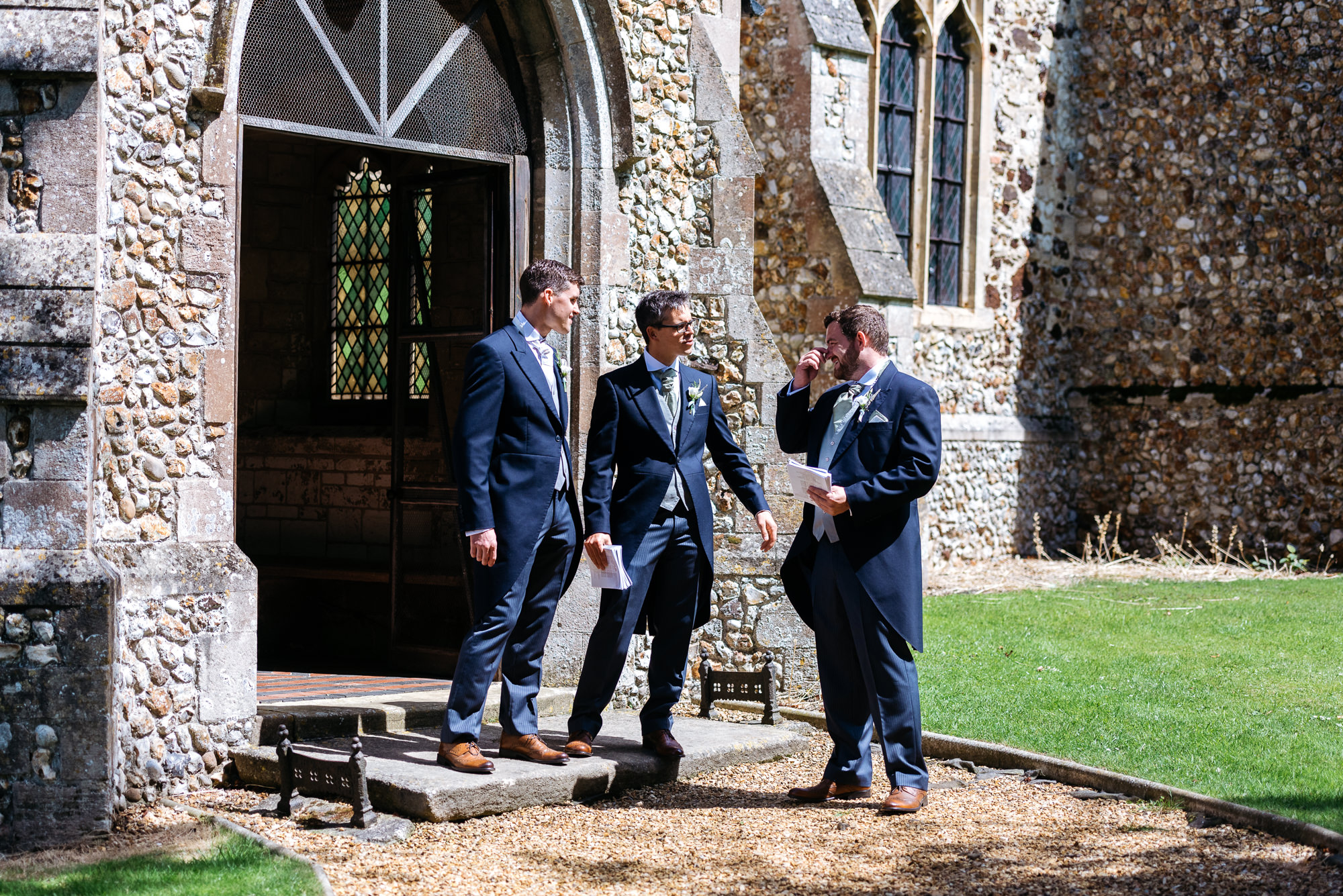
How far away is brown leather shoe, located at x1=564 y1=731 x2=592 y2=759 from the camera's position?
5.99m

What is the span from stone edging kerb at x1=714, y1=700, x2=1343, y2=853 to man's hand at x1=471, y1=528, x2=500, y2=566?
2.41 metres

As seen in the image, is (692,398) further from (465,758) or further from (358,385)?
(358,385)

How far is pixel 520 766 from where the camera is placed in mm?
5742

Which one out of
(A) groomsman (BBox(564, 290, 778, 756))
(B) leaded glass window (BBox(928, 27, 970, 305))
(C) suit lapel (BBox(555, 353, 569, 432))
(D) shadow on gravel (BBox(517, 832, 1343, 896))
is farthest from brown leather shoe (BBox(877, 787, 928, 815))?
(B) leaded glass window (BBox(928, 27, 970, 305))

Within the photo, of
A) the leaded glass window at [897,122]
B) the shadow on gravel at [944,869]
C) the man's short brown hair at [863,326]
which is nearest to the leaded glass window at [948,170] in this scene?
the leaded glass window at [897,122]

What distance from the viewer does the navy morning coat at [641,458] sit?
602 centimetres

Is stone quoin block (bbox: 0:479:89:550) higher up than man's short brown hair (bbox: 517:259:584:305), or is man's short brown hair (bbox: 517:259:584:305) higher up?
man's short brown hair (bbox: 517:259:584:305)

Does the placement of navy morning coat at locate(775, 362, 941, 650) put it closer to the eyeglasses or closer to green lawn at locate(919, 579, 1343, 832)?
the eyeglasses

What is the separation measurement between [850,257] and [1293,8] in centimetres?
653

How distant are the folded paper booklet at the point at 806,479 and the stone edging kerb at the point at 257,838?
2.11 metres

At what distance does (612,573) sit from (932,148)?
9927mm

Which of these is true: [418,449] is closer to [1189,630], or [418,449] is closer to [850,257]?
[850,257]

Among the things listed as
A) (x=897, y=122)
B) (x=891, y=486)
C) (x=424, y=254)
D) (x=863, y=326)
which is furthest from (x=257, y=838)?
(x=897, y=122)

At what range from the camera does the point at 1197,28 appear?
15.1 metres
